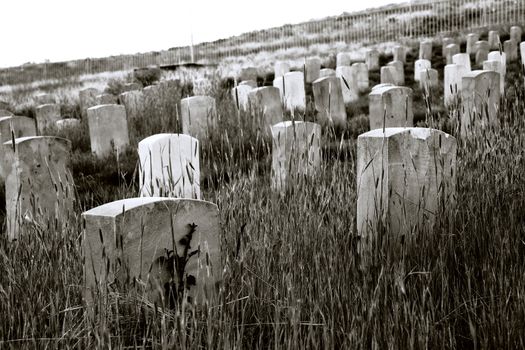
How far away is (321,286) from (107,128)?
547 centimetres

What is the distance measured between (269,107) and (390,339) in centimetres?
619

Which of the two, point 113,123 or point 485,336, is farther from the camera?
point 113,123

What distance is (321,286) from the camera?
7.55ft

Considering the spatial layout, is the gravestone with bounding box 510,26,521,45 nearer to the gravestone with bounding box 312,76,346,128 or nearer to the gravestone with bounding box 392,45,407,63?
the gravestone with bounding box 392,45,407,63

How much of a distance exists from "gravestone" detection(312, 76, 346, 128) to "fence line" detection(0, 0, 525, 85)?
19008 mm

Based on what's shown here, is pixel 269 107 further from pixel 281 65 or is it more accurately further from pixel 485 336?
pixel 281 65

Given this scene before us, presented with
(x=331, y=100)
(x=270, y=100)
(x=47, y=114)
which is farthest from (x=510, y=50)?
(x=47, y=114)

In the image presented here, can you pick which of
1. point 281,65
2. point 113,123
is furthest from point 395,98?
point 281,65

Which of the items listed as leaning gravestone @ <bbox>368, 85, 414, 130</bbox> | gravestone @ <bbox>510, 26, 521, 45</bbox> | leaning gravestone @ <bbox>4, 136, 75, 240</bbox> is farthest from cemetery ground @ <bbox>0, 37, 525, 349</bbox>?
gravestone @ <bbox>510, 26, 521, 45</bbox>

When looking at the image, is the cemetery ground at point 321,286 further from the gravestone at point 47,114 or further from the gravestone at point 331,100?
the gravestone at point 47,114

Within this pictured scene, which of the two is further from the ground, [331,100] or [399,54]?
[399,54]

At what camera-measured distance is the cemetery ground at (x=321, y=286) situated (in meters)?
2.00

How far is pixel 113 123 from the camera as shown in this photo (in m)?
7.38

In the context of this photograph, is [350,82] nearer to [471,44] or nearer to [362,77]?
[362,77]
